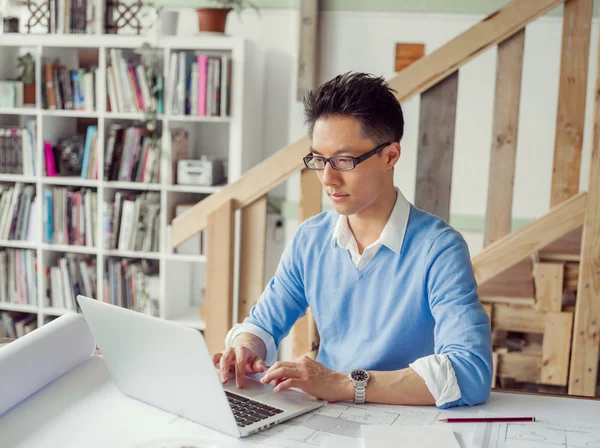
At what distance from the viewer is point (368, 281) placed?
1.56 metres

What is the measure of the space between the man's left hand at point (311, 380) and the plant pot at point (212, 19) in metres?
2.45

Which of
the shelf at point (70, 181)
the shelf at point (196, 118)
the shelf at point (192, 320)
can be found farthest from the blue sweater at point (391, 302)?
the shelf at point (70, 181)

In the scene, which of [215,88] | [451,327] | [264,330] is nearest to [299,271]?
[264,330]

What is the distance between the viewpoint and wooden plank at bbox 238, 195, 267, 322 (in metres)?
2.46

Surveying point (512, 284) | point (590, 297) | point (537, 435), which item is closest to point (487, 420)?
point (537, 435)

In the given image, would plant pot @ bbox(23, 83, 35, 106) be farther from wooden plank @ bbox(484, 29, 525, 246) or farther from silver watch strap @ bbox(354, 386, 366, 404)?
silver watch strap @ bbox(354, 386, 366, 404)

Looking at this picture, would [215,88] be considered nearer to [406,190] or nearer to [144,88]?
[144,88]

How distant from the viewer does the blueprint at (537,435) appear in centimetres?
111

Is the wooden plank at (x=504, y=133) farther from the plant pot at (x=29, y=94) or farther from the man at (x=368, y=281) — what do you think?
the plant pot at (x=29, y=94)

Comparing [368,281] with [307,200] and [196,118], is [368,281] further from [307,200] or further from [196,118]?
[196,118]

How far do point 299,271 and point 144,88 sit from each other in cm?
209

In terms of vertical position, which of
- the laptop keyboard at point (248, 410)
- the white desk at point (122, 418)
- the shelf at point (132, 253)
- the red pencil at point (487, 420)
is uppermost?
the red pencil at point (487, 420)

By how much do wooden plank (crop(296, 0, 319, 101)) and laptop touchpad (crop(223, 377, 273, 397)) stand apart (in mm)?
2276

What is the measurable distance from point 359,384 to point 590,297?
1207 millimetres
